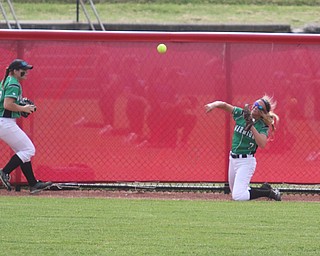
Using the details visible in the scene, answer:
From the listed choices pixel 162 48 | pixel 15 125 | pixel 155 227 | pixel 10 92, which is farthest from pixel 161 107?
pixel 155 227

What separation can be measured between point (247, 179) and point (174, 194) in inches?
51.2

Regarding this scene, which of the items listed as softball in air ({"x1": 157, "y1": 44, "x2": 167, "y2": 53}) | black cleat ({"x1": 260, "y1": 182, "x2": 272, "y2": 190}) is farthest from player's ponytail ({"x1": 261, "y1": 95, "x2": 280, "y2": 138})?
softball in air ({"x1": 157, "y1": 44, "x2": 167, "y2": 53})

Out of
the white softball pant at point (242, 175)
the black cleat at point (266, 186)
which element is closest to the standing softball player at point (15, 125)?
the white softball pant at point (242, 175)

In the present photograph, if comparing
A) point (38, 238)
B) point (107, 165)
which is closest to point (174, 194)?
point (107, 165)

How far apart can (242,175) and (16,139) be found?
2.77 m

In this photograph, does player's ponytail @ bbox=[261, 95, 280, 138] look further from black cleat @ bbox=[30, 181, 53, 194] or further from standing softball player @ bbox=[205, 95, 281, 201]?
black cleat @ bbox=[30, 181, 53, 194]

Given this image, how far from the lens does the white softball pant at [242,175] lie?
11398 millimetres

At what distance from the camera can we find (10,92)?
11484 millimetres

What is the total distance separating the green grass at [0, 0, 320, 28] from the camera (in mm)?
26359

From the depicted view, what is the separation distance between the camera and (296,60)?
1234cm

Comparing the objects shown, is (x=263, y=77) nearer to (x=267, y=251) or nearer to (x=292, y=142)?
(x=292, y=142)

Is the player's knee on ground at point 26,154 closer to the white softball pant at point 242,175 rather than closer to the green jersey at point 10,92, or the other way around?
the green jersey at point 10,92

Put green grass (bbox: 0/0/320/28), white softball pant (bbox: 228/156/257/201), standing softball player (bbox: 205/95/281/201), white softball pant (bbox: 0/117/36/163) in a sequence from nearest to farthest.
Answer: standing softball player (bbox: 205/95/281/201)
white softball pant (bbox: 228/156/257/201)
white softball pant (bbox: 0/117/36/163)
green grass (bbox: 0/0/320/28)

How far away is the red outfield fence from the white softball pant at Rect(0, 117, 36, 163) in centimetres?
55
